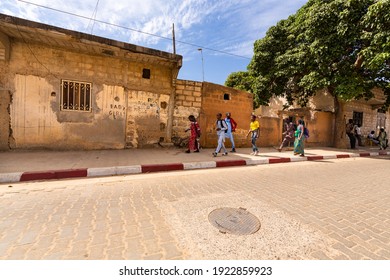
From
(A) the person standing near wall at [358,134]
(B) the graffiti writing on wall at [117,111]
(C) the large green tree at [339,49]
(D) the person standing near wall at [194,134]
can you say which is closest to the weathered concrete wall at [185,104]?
(D) the person standing near wall at [194,134]

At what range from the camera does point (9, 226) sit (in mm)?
2361

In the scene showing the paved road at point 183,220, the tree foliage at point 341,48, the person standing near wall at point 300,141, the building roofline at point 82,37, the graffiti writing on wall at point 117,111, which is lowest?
the paved road at point 183,220

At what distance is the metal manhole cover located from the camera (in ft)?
7.98

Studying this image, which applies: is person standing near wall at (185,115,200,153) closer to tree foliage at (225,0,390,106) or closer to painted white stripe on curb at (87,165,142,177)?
painted white stripe on curb at (87,165,142,177)

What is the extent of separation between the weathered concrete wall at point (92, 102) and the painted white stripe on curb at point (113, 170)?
3371mm

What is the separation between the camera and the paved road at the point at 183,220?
6.54 ft

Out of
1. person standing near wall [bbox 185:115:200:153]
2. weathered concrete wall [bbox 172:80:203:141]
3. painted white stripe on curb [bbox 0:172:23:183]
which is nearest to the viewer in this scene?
painted white stripe on curb [bbox 0:172:23:183]

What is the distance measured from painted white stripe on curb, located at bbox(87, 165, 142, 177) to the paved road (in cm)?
42

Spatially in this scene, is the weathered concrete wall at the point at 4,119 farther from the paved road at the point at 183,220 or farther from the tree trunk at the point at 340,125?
the tree trunk at the point at 340,125

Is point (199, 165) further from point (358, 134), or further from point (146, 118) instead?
point (358, 134)

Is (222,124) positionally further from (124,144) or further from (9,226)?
(9,226)

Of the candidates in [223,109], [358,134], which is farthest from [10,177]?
[358,134]

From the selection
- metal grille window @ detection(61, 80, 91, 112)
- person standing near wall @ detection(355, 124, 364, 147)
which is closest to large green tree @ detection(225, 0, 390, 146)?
person standing near wall @ detection(355, 124, 364, 147)

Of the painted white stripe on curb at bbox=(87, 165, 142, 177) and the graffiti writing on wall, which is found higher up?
the graffiti writing on wall
